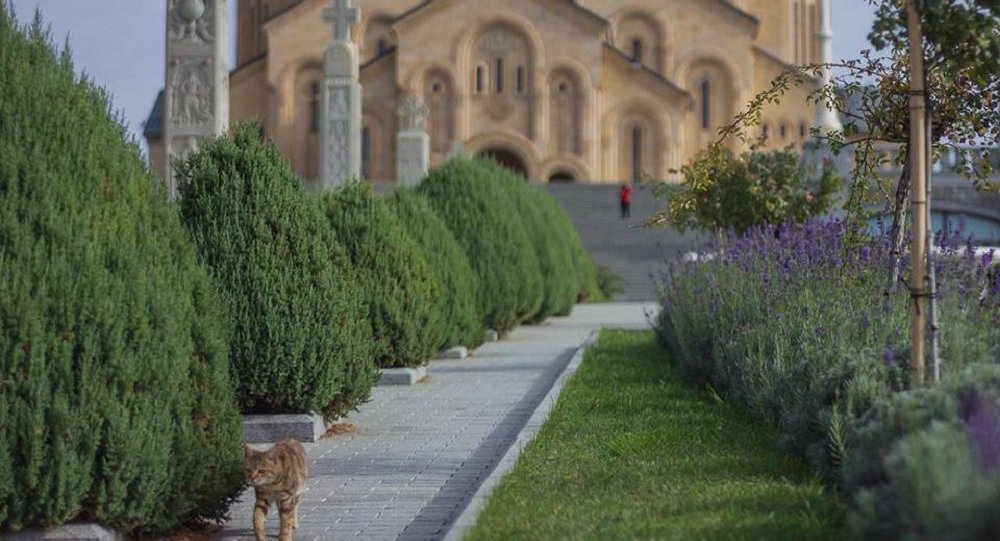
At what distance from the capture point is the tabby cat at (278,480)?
712cm

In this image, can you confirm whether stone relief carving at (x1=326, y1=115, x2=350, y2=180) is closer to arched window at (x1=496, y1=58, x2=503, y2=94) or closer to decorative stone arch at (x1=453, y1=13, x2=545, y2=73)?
decorative stone arch at (x1=453, y1=13, x2=545, y2=73)

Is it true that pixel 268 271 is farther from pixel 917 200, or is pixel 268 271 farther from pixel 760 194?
pixel 760 194

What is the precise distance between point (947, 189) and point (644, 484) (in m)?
40.0

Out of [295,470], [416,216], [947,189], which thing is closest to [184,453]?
[295,470]

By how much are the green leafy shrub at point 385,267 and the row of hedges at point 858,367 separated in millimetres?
2207

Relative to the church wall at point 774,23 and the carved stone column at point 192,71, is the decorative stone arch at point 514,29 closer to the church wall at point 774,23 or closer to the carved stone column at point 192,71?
the church wall at point 774,23

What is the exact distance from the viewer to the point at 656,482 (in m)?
8.01

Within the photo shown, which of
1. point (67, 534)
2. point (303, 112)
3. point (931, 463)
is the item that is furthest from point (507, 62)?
point (931, 463)

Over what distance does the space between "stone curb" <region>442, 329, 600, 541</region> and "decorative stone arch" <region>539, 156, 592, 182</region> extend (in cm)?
4174

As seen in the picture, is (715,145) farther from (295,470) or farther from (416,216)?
(416,216)

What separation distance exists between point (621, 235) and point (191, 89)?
32.0 m

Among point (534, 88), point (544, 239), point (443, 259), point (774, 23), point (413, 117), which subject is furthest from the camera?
point (774, 23)

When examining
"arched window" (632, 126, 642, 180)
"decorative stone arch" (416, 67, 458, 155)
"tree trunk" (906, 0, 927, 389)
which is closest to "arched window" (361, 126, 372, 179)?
"decorative stone arch" (416, 67, 458, 155)

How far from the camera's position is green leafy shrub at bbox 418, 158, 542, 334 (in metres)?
20.3
